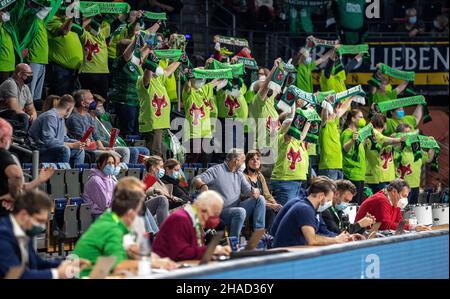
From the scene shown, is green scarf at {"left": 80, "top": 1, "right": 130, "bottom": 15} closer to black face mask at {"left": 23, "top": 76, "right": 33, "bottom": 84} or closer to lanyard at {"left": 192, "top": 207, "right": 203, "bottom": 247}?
black face mask at {"left": 23, "top": 76, "right": 33, "bottom": 84}

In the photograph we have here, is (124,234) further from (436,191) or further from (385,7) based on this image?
(385,7)

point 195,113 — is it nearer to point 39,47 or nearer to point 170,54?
point 170,54

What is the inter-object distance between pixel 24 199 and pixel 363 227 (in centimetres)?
621

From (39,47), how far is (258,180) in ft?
10.2

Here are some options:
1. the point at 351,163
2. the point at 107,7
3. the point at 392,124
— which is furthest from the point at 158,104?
the point at 392,124

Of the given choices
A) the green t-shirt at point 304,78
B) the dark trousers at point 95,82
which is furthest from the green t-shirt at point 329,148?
the dark trousers at point 95,82

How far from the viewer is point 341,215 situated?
1281 cm

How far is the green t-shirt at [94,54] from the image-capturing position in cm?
1598

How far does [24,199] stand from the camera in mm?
7340

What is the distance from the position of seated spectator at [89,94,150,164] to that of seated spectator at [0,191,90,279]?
6.49 metres

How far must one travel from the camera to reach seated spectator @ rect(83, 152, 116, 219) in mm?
11945

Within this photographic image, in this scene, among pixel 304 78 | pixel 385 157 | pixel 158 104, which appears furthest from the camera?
pixel 304 78
